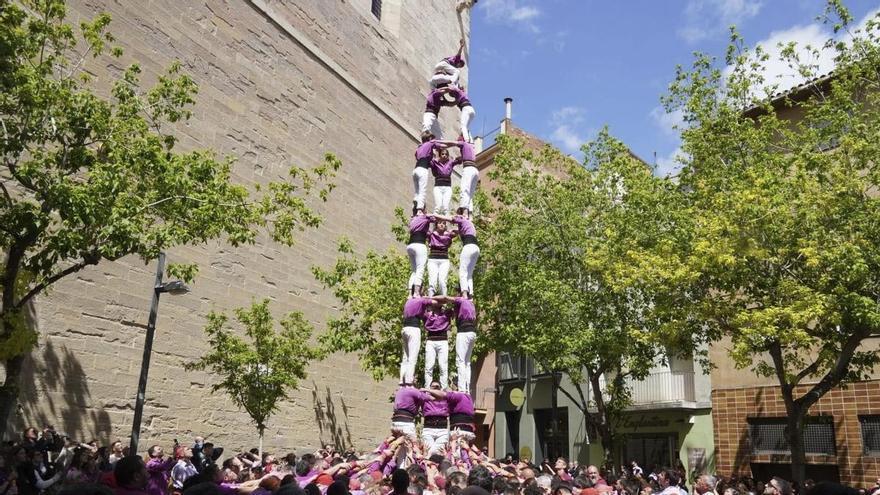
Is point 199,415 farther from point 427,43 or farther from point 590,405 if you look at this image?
point 427,43

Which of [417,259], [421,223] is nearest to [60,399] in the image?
[417,259]

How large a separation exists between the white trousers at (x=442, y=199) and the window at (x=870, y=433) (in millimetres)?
13480

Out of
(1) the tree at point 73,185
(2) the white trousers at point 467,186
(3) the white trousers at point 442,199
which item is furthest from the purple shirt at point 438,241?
(1) the tree at point 73,185

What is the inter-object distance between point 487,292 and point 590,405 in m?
8.40

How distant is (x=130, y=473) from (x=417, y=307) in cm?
639

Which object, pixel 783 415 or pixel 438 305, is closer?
pixel 438 305

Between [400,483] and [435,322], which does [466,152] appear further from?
[400,483]

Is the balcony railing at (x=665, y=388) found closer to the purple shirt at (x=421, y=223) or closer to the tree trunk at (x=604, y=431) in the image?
the tree trunk at (x=604, y=431)

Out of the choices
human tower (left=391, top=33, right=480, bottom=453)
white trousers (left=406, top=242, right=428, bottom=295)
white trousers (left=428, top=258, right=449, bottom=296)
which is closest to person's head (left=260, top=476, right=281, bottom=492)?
human tower (left=391, top=33, right=480, bottom=453)

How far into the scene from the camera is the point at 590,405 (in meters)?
26.5

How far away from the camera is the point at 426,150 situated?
41.8 ft

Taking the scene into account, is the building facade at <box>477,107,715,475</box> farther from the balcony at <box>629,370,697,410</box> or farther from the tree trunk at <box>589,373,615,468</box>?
the tree trunk at <box>589,373,615,468</box>

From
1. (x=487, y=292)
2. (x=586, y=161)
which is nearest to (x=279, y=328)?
(x=487, y=292)

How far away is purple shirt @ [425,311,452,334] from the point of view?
37.9 feet
